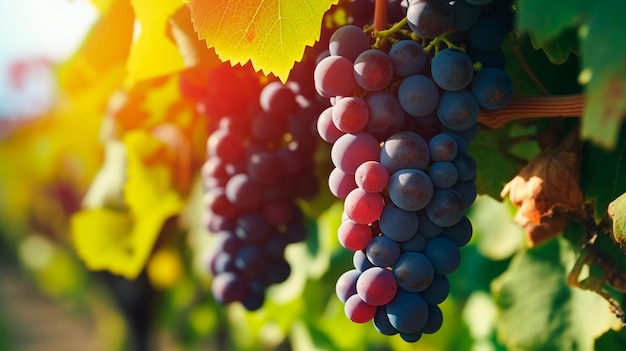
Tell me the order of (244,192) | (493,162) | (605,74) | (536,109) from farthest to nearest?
(244,192) < (493,162) < (536,109) < (605,74)

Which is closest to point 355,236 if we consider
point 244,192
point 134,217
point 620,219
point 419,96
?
point 419,96

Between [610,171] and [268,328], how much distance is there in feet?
4.77

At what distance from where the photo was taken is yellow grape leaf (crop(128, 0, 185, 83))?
0.86 m

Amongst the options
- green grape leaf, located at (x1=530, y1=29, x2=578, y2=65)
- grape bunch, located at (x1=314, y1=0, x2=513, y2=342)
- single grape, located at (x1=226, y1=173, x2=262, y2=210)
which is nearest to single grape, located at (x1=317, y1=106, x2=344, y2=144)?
grape bunch, located at (x1=314, y1=0, x2=513, y2=342)

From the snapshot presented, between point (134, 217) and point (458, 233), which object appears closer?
point (458, 233)

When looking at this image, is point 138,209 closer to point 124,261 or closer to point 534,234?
point 124,261

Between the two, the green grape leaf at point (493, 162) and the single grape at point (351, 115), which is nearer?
the single grape at point (351, 115)

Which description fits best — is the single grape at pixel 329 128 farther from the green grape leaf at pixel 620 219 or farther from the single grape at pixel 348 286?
the green grape leaf at pixel 620 219

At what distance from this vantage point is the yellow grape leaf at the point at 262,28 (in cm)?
67

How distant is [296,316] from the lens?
163 cm

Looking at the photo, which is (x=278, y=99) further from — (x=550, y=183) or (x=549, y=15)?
(x=549, y=15)

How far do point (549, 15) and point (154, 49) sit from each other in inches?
23.7

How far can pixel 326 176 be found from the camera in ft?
3.31

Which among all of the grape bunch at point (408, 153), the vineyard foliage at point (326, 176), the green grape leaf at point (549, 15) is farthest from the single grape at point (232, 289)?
the green grape leaf at point (549, 15)
